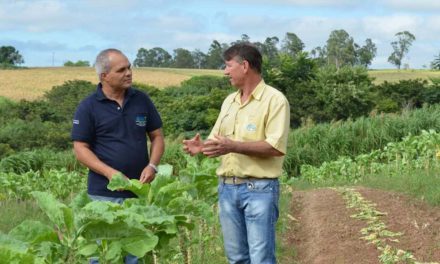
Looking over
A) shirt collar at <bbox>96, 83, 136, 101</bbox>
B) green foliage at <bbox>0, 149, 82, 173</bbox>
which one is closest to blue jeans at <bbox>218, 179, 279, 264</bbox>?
shirt collar at <bbox>96, 83, 136, 101</bbox>

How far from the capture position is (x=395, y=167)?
13805 millimetres

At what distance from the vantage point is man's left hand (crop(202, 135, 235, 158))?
4.90 meters

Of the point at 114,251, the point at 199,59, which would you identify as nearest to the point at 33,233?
the point at 114,251

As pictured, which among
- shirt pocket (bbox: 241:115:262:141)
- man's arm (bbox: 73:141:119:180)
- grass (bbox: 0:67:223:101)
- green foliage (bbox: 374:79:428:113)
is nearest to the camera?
shirt pocket (bbox: 241:115:262:141)

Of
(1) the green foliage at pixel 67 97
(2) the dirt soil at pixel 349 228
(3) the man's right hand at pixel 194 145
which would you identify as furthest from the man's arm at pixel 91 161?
(1) the green foliage at pixel 67 97

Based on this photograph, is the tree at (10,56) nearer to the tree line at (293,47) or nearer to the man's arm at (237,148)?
the tree line at (293,47)

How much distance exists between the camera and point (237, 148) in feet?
16.2

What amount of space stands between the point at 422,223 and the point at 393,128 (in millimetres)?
12133

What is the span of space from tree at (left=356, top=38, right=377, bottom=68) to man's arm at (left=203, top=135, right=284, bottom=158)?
74.6m

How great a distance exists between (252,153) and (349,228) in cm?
379

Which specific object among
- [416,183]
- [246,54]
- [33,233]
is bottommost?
[416,183]

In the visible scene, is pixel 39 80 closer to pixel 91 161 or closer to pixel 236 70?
pixel 91 161

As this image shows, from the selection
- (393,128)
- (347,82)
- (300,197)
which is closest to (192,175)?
(300,197)

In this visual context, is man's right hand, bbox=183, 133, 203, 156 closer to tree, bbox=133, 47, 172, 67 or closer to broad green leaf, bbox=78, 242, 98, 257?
broad green leaf, bbox=78, 242, 98, 257
